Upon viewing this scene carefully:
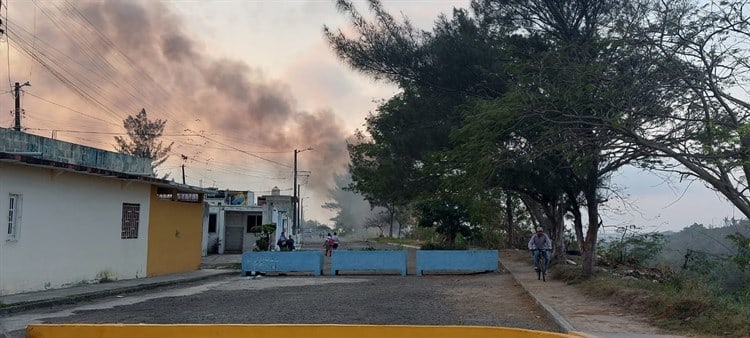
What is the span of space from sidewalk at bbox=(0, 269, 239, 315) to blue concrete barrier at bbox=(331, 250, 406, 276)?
4803 millimetres

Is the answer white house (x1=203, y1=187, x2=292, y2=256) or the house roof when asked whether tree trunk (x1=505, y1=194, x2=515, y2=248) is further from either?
the house roof

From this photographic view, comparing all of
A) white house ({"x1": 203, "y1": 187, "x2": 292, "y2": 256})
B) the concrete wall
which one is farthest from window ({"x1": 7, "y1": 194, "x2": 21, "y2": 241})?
white house ({"x1": 203, "y1": 187, "x2": 292, "y2": 256})

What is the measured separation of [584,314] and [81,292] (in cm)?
1101

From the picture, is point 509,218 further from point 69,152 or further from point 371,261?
point 69,152

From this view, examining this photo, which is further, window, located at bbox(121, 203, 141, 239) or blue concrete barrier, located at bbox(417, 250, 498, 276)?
blue concrete barrier, located at bbox(417, 250, 498, 276)

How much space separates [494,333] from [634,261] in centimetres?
2172

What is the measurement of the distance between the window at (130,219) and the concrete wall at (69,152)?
1420 mm

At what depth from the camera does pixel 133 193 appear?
68.7 feet

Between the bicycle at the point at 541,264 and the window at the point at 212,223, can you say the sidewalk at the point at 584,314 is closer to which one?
the bicycle at the point at 541,264

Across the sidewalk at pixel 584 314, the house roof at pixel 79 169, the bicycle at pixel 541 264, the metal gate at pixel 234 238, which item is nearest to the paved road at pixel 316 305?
the sidewalk at pixel 584 314

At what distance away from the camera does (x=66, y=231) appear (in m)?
17.4

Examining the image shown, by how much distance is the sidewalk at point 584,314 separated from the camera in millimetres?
9961

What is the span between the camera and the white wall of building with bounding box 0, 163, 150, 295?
1529 centimetres

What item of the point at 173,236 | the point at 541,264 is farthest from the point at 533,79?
the point at 173,236
